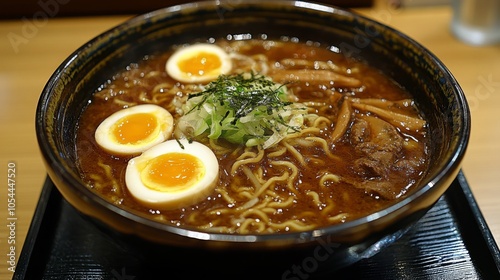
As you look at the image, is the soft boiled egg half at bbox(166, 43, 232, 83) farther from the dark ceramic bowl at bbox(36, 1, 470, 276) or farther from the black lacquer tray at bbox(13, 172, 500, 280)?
the black lacquer tray at bbox(13, 172, 500, 280)

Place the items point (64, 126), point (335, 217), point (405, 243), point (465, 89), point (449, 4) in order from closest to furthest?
point (335, 217), point (405, 243), point (64, 126), point (465, 89), point (449, 4)

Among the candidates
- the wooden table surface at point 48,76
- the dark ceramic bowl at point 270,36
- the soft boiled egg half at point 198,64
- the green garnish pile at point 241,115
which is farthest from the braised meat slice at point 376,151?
the soft boiled egg half at point 198,64

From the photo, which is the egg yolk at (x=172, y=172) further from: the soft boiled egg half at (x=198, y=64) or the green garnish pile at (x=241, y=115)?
the soft boiled egg half at (x=198, y=64)

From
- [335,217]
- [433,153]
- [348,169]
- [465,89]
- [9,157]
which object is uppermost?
[465,89]

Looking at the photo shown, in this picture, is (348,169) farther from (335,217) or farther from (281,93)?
(281,93)

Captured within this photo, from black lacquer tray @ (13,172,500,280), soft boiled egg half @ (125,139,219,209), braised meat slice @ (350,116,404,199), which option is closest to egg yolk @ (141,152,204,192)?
soft boiled egg half @ (125,139,219,209)

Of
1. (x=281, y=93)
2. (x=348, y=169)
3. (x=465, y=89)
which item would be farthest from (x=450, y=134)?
(x=465, y=89)
